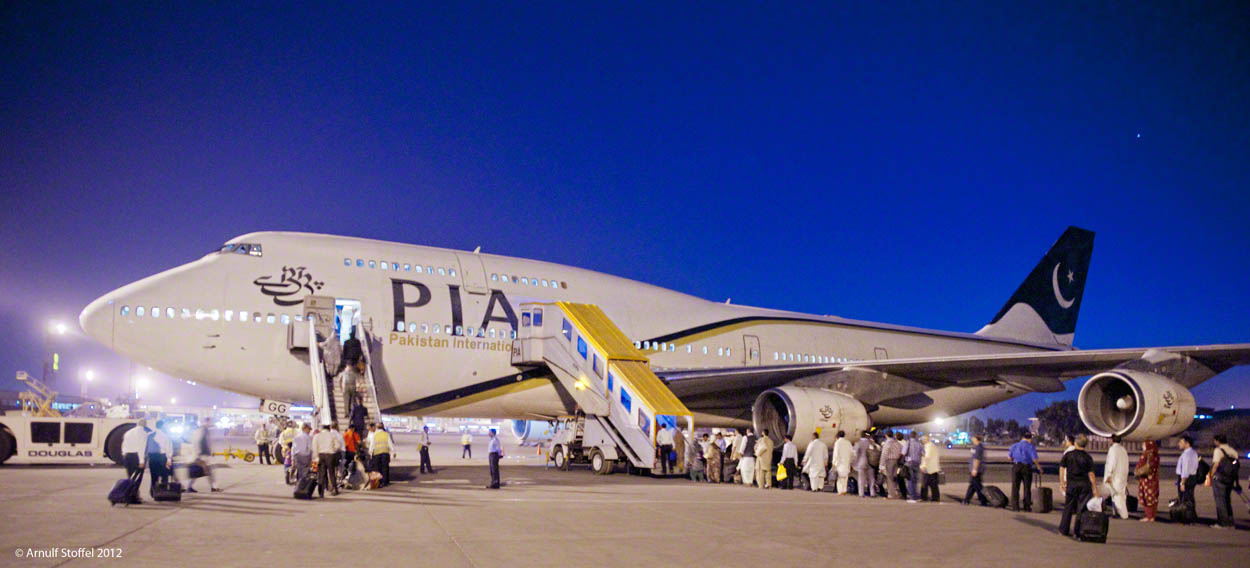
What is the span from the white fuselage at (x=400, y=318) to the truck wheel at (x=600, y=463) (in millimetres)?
2588

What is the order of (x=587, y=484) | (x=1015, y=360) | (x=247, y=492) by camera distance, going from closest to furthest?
(x=247, y=492) → (x=587, y=484) → (x=1015, y=360)

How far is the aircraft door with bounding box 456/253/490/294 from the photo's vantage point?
21656 millimetres

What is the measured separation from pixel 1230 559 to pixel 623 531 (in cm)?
625

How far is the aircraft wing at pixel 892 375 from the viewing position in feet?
67.1

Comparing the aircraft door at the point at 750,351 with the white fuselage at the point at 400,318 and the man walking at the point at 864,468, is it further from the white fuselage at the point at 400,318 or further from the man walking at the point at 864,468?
the man walking at the point at 864,468

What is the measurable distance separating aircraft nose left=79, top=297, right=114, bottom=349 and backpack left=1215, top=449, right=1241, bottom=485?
19.3 meters

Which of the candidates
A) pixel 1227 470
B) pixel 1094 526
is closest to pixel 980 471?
pixel 1227 470

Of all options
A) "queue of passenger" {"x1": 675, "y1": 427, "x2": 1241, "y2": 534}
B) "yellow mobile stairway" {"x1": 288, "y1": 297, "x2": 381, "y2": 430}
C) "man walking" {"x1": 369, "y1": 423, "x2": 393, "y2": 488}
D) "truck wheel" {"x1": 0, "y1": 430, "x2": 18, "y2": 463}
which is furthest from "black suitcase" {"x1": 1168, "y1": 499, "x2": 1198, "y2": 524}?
"truck wheel" {"x1": 0, "y1": 430, "x2": 18, "y2": 463}

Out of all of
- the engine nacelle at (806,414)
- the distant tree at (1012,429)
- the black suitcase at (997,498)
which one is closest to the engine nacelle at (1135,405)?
the black suitcase at (997,498)

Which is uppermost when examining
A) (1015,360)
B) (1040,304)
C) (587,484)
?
(1040,304)

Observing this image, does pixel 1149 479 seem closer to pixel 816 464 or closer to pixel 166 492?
pixel 816 464

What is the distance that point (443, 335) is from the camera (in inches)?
809

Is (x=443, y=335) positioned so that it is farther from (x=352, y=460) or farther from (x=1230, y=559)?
(x=1230, y=559)

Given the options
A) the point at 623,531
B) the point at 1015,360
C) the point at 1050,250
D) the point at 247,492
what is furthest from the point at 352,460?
the point at 1050,250
